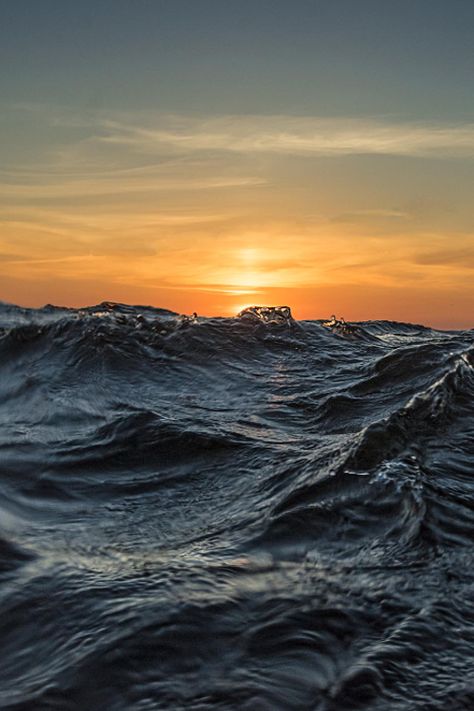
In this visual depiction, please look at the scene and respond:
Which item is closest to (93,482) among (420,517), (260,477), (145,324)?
(260,477)

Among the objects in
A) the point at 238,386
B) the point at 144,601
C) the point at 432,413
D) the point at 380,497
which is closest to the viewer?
the point at 144,601

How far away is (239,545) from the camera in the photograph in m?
3.50

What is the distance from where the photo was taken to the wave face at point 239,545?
2328 mm

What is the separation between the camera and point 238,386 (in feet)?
27.3

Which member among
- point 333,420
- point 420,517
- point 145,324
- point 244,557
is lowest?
point 244,557

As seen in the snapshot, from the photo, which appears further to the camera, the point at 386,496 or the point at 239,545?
the point at 386,496

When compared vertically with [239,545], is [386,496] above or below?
above

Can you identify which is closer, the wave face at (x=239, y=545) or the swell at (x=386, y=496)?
the wave face at (x=239, y=545)

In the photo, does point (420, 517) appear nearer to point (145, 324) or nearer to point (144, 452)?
point (144, 452)

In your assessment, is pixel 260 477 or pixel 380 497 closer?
pixel 380 497

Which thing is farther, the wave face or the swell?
the swell

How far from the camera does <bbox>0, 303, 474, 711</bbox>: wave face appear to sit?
2.33 metres

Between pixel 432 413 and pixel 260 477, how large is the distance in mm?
2118

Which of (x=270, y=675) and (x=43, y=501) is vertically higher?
(x=43, y=501)
